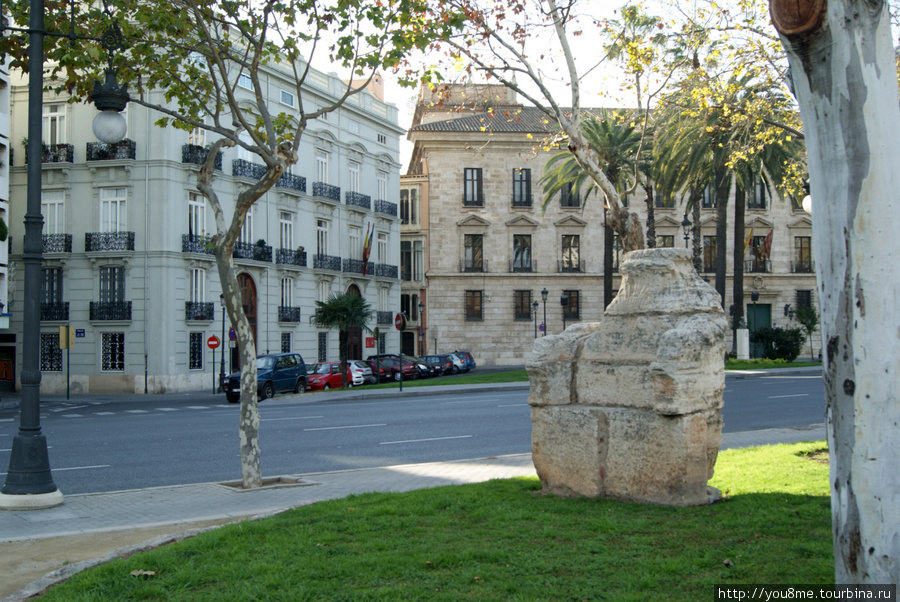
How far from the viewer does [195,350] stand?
34344mm

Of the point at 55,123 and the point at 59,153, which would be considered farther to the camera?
the point at 55,123

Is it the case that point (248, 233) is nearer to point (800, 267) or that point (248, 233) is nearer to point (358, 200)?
point (358, 200)

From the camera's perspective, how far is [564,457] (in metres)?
6.98

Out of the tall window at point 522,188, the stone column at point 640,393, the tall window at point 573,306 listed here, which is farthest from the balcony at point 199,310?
the stone column at point 640,393

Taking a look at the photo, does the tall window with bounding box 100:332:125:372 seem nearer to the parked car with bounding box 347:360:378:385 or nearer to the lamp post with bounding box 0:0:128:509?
the parked car with bounding box 347:360:378:385

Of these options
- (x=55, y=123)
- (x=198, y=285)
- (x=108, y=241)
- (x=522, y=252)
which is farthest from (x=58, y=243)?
(x=522, y=252)

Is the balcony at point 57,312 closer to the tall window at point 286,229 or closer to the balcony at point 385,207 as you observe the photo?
the tall window at point 286,229

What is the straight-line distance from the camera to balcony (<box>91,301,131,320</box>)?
32812 millimetres

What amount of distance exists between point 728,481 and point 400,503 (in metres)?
3.22

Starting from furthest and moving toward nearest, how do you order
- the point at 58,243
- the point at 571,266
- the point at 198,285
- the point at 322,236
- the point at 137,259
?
the point at 571,266
the point at 322,236
the point at 198,285
the point at 58,243
the point at 137,259

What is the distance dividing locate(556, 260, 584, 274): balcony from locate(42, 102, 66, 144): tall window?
1299 inches

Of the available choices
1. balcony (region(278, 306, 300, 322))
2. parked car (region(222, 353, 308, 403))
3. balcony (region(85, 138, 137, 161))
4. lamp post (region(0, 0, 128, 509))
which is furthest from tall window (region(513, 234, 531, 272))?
lamp post (region(0, 0, 128, 509))

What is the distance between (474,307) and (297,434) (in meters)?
40.1

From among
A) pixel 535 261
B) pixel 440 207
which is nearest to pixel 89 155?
pixel 440 207
